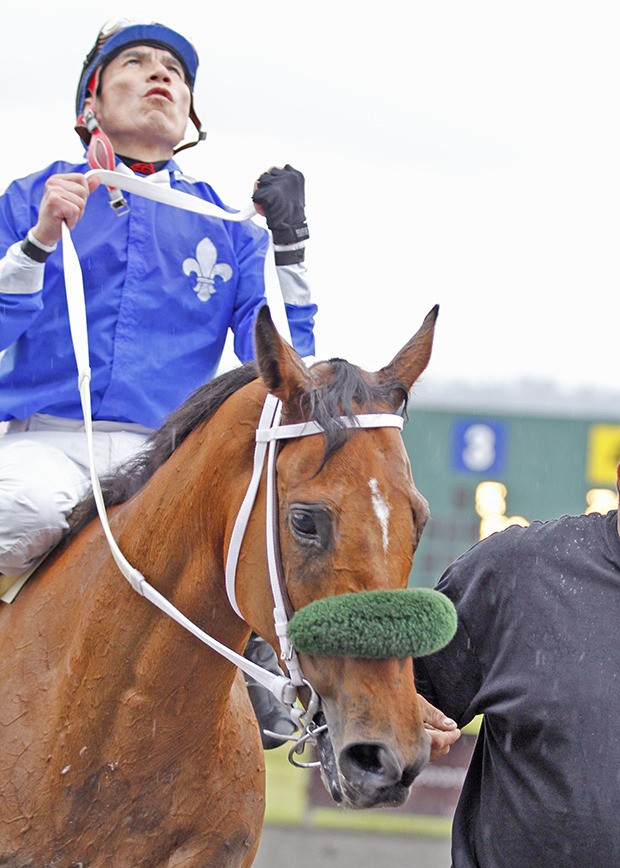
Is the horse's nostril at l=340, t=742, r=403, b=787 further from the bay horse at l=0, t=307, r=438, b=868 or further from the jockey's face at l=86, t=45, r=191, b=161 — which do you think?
the jockey's face at l=86, t=45, r=191, b=161

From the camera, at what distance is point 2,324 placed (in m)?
3.11

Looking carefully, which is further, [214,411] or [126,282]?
[126,282]

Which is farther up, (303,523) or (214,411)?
(214,411)

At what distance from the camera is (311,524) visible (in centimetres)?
228

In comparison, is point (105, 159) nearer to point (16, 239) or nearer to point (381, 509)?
point (16, 239)

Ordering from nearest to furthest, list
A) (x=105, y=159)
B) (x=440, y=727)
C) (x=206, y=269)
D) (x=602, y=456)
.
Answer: (x=440, y=727)
(x=105, y=159)
(x=206, y=269)
(x=602, y=456)

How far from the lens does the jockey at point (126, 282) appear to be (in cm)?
309

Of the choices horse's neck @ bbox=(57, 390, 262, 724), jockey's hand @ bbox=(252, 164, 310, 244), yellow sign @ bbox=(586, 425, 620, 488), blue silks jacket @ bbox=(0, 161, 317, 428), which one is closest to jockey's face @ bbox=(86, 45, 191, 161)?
blue silks jacket @ bbox=(0, 161, 317, 428)

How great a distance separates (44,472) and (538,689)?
1.44 metres

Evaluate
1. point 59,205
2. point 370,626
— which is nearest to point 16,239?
point 59,205

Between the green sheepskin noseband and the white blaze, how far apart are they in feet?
0.37

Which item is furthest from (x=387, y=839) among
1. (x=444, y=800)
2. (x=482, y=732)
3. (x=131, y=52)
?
(x=131, y=52)

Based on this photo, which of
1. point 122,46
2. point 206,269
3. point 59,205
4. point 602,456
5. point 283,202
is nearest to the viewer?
point 59,205

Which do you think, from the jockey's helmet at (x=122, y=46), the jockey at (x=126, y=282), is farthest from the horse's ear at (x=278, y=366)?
the jockey's helmet at (x=122, y=46)
